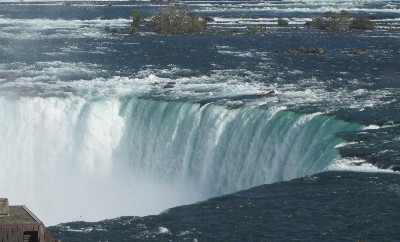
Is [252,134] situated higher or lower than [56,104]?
lower

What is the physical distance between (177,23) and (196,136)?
46400mm

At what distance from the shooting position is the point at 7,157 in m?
58.4

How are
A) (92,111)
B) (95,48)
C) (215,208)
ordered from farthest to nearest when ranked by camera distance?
(95,48)
(92,111)
(215,208)

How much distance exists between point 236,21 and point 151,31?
14.9 m

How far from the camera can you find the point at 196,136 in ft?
172

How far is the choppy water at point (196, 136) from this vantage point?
37.3m

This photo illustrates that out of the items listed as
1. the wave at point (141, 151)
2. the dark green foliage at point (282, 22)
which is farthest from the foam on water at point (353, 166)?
the dark green foliage at point (282, 22)

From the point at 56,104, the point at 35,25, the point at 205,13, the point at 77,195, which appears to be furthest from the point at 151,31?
the point at 77,195

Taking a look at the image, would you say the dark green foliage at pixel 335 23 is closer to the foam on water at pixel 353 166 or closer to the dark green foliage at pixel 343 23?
the dark green foliage at pixel 343 23

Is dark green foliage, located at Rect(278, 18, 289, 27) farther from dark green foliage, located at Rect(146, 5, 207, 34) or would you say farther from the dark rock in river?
the dark rock in river

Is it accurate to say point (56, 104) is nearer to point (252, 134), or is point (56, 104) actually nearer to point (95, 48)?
point (252, 134)

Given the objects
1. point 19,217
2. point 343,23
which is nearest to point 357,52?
point 343,23

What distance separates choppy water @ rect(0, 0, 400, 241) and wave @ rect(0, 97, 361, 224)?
8 cm

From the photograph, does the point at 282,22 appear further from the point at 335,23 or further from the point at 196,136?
the point at 196,136
